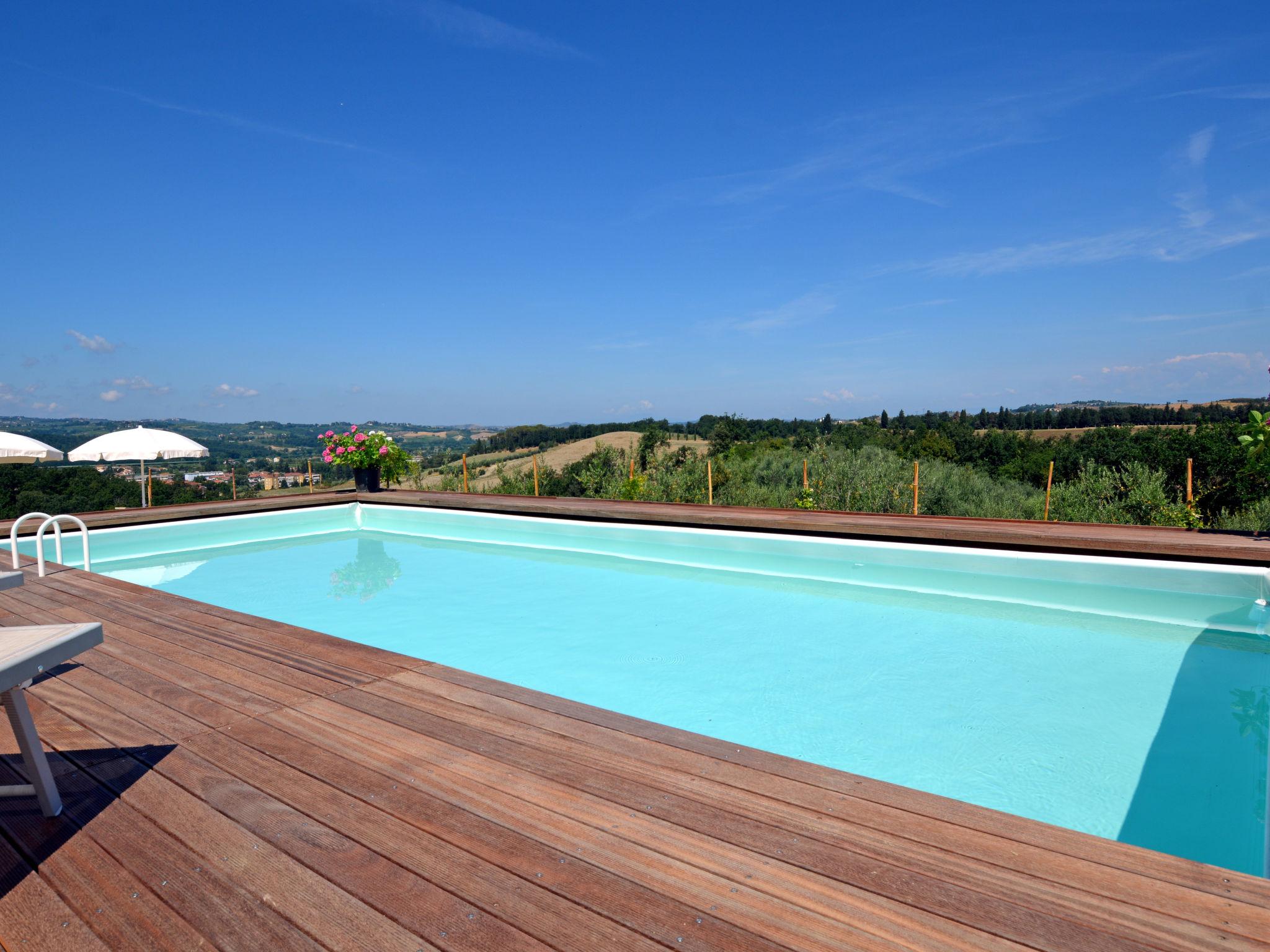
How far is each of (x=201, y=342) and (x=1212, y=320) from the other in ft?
89.9

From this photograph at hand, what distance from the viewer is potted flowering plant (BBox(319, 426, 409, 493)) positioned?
31.5ft

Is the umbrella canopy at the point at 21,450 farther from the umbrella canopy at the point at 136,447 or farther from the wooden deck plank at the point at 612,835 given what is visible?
the wooden deck plank at the point at 612,835

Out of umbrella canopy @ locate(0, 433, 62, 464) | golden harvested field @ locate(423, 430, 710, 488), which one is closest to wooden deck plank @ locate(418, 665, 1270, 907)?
umbrella canopy @ locate(0, 433, 62, 464)

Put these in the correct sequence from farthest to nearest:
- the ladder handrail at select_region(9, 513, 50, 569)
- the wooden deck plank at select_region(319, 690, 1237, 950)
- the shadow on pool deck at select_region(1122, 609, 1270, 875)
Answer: the ladder handrail at select_region(9, 513, 50, 569)
the shadow on pool deck at select_region(1122, 609, 1270, 875)
the wooden deck plank at select_region(319, 690, 1237, 950)

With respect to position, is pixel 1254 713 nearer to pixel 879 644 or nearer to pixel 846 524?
pixel 879 644

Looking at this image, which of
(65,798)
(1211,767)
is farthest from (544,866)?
(1211,767)

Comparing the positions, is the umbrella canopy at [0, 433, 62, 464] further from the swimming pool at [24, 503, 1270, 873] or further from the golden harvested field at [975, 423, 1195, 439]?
the golden harvested field at [975, 423, 1195, 439]

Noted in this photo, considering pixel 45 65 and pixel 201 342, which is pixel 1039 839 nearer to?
pixel 45 65

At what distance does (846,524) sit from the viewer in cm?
586

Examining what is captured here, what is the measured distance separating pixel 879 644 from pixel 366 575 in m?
4.79

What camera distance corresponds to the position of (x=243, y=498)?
31.2 feet

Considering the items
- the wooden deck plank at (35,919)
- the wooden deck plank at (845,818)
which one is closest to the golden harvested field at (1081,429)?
the wooden deck plank at (845,818)

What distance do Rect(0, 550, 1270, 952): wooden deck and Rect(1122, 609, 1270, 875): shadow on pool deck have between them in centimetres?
147

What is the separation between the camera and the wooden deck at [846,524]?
15.3 ft
